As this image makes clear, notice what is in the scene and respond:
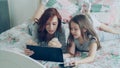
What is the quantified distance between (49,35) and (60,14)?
20cm

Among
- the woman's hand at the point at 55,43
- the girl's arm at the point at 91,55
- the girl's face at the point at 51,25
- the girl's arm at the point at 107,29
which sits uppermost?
the girl's face at the point at 51,25

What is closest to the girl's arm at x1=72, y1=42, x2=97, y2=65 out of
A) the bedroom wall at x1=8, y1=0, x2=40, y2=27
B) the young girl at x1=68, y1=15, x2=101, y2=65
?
the young girl at x1=68, y1=15, x2=101, y2=65

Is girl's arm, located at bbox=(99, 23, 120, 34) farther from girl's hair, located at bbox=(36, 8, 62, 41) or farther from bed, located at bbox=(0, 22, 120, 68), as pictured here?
girl's hair, located at bbox=(36, 8, 62, 41)

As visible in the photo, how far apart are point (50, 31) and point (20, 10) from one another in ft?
3.25

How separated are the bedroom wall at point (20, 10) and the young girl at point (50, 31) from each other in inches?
Result: 29.5

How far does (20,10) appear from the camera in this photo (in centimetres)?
232

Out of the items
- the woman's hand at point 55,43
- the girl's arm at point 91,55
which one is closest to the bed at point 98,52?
the girl's arm at point 91,55

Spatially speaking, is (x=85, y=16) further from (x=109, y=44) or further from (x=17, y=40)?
(x=17, y=40)

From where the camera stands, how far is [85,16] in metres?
1.46

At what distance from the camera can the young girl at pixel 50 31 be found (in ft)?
4.60

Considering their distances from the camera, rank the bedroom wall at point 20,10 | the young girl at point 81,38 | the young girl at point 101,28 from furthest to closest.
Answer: the bedroom wall at point 20,10 < the young girl at point 101,28 < the young girl at point 81,38

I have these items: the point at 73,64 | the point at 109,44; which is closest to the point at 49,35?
the point at 73,64

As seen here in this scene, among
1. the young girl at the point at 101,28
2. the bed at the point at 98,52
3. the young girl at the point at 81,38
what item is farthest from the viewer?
the young girl at the point at 101,28

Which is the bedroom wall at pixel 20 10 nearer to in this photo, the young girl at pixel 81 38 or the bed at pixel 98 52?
the bed at pixel 98 52
